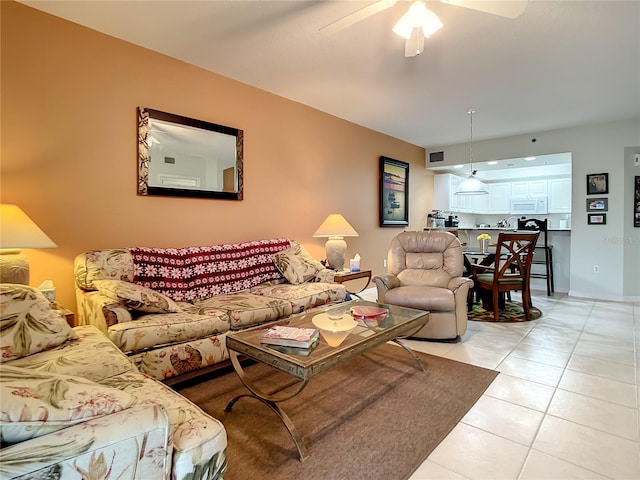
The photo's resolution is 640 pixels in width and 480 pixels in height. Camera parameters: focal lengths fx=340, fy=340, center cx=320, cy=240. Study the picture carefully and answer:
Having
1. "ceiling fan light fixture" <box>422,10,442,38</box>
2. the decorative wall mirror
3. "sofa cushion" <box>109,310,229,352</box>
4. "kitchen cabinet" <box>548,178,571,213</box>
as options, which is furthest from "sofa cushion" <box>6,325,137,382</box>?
"kitchen cabinet" <box>548,178,571,213</box>

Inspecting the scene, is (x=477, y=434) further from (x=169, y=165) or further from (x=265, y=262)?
(x=169, y=165)

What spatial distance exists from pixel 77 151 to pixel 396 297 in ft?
9.53

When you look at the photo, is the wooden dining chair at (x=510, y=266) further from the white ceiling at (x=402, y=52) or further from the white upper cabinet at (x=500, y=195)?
the white upper cabinet at (x=500, y=195)

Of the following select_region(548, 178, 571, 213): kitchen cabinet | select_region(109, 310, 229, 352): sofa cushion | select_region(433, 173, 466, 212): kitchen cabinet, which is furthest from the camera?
select_region(548, 178, 571, 213): kitchen cabinet

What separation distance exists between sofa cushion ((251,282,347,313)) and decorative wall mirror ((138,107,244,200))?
3.51 ft

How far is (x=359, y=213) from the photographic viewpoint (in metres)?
5.08

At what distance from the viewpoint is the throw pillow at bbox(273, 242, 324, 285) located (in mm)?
3400

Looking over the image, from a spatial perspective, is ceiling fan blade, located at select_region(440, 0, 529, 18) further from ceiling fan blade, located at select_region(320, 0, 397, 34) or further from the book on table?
the book on table

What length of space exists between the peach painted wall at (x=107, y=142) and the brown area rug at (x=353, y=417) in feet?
4.75

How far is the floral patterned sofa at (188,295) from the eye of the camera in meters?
2.08

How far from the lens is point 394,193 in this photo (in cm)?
569

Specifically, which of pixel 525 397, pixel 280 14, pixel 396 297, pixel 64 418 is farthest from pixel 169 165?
pixel 525 397

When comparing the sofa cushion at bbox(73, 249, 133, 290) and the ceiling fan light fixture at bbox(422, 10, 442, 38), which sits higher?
the ceiling fan light fixture at bbox(422, 10, 442, 38)

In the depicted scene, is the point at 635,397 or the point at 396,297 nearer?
the point at 635,397
